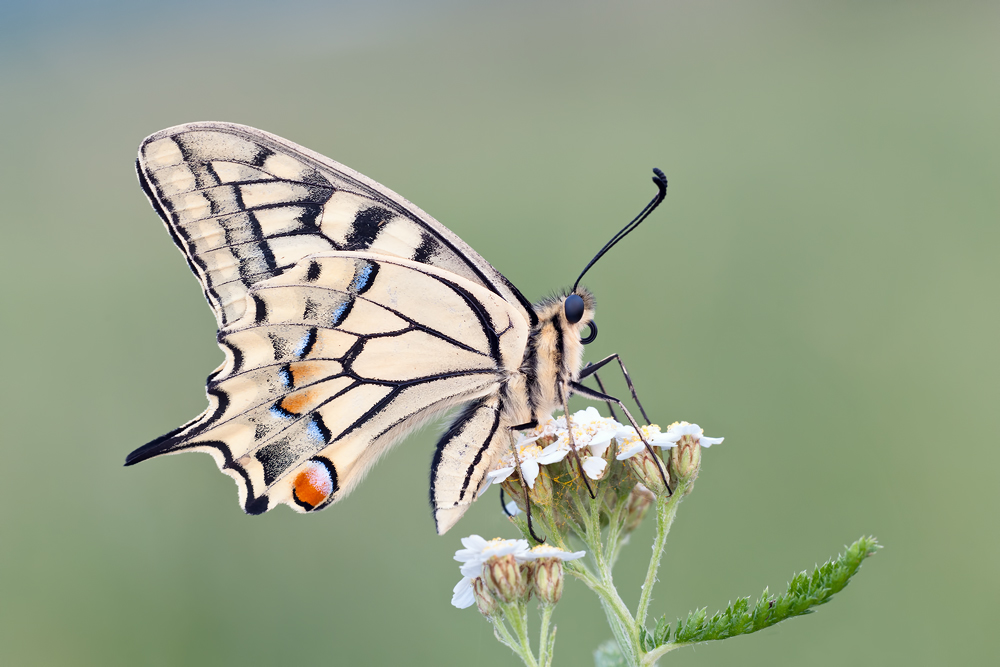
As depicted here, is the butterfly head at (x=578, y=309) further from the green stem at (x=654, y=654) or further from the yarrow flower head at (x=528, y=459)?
the green stem at (x=654, y=654)

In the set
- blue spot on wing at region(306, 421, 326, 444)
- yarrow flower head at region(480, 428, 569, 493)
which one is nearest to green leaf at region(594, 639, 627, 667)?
yarrow flower head at region(480, 428, 569, 493)

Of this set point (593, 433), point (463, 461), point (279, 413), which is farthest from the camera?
point (279, 413)

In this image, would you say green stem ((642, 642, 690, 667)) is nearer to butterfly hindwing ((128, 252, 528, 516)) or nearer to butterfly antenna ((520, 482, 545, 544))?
butterfly antenna ((520, 482, 545, 544))

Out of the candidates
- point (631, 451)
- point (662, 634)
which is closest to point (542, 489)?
point (631, 451)

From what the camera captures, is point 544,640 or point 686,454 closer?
point 544,640

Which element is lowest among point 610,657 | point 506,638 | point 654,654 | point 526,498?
point 610,657

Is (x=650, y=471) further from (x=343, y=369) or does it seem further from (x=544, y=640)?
(x=343, y=369)
